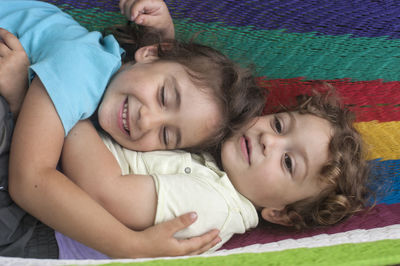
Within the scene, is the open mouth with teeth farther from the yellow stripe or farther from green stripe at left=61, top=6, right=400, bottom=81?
the yellow stripe

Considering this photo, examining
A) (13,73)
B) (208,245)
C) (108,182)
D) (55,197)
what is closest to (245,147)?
(208,245)

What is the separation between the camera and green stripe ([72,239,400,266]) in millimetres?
747

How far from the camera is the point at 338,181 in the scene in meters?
1.22

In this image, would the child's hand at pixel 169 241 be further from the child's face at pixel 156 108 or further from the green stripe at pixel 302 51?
the green stripe at pixel 302 51

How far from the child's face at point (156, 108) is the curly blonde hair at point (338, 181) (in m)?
0.32

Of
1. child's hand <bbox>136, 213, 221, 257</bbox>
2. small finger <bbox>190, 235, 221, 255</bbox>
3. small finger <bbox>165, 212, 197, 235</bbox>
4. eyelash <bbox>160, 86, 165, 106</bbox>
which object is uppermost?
eyelash <bbox>160, 86, 165, 106</bbox>

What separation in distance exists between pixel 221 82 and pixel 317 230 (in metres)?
0.48

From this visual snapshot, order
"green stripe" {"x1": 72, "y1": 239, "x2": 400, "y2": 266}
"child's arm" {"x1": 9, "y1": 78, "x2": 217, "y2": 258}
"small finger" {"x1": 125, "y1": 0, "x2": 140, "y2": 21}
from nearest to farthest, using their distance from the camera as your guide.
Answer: "green stripe" {"x1": 72, "y1": 239, "x2": 400, "y2": 266} → "child's arm" {"x1": 9, "y1": 78, "x2": 217, "y2": 258} → "small finger" {"x1": 125, "y1": 0, "x2": 140, "y2": 21}

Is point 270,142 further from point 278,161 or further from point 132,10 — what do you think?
point 132,10

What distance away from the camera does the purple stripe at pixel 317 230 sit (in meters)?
1.19

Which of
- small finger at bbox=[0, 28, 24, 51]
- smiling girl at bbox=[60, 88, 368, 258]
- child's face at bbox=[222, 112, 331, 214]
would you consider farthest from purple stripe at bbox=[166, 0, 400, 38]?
small finger at bbox=[0, 28, 24, 51]

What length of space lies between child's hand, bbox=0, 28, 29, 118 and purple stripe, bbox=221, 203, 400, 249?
65 cm

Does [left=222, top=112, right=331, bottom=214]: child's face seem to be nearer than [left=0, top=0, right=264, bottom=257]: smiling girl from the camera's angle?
No

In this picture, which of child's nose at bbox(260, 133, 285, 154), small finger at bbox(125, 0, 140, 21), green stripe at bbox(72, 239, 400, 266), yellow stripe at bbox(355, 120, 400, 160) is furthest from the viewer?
yellow stripe at bbox(355, 120, 400, 160)
